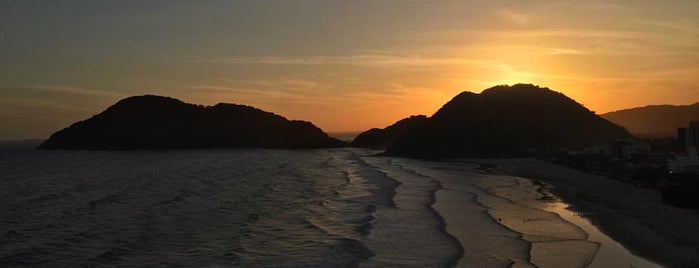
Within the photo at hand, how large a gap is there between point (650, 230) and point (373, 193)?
23316 mm

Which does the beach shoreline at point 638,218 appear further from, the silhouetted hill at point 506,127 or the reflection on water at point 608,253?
the silhouetted hill at point 506,127

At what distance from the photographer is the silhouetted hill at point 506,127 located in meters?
106

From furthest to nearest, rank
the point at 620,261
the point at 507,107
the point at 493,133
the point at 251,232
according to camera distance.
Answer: the point at 507,107 < the point at 493,133 < the point at 251,232 < the point at 620,261

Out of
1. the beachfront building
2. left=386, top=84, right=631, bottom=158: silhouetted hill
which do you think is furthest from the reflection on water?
left=386, top=84, right=631, bottom=158: silhouetted hill

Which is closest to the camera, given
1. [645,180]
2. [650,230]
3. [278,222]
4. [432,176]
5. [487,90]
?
[650,230]

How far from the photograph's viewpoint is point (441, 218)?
31344 millimetres

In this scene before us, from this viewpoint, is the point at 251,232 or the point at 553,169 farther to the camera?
the point at 553,169

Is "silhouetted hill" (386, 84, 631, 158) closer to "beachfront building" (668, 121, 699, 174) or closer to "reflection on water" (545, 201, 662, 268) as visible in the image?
"beachfront building" (668, 121, 699, 174)

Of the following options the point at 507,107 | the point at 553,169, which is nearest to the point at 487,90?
the point at 507,107

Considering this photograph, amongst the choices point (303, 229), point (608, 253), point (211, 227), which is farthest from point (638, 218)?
point (211, 227)

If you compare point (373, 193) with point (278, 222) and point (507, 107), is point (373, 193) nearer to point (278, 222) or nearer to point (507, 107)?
point (278, 222)

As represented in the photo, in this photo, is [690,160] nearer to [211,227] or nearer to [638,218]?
[638,218]

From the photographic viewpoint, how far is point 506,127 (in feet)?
371

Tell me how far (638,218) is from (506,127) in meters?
86.5
